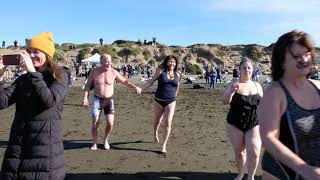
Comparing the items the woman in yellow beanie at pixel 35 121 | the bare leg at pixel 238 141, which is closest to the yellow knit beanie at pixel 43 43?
the woman in yellow beanie at pixel 35 121

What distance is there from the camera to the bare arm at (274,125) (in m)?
3.23

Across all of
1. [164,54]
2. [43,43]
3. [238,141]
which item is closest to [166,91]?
[238,141]

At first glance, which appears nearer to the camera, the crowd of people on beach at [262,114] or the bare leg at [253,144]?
the crowd of people on beach at [262,114]

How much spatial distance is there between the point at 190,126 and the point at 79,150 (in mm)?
4357

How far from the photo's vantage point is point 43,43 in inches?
172

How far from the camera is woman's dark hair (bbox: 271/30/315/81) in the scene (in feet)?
11.2

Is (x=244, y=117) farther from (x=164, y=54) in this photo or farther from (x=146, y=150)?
(x=164, y=54)

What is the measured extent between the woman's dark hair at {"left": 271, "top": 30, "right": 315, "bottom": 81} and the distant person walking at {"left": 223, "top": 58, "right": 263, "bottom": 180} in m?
3.61

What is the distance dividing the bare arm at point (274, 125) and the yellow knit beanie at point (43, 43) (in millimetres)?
1855

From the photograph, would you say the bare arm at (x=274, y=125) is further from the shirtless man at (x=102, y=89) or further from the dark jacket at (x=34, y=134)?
the shirtless man at (x=102, y=89)

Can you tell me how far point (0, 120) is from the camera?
52.0 feet

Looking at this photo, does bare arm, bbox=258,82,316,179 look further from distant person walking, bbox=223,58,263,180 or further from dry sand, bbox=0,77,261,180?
dry sand, bbox=0,77,261,180

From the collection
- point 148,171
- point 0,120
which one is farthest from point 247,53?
point 148,171

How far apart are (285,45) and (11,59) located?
7.14 feet
